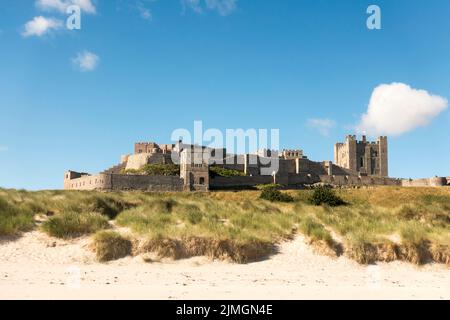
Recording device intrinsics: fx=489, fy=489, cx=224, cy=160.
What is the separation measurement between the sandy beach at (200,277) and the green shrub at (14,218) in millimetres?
359

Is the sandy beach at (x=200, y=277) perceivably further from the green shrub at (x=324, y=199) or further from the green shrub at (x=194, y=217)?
the green shrub at (x=324, y=199)

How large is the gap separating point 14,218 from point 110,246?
3.58 meters

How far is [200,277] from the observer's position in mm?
12164

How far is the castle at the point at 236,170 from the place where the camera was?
50.3 metres

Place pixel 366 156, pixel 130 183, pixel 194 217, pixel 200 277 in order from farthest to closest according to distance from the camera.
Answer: pixel 366 156 → pixel 130 183 → pixel 194 217 → pixel 200 277

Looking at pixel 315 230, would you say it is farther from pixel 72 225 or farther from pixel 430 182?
pixel 430 182

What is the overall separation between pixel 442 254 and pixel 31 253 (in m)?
12.2

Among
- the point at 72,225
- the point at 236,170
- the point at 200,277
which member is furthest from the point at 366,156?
the point at 200,277

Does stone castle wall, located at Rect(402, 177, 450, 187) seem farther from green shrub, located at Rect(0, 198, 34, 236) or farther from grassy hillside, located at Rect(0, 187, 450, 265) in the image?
green shrub, located at Rect(0, 198, 34, 236)

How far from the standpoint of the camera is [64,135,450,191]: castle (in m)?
50.3

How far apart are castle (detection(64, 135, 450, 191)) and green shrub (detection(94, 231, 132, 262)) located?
34.4 metres

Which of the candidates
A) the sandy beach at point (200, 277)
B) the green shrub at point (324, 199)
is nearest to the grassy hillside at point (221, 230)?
the sandy beach at point (200, 277)

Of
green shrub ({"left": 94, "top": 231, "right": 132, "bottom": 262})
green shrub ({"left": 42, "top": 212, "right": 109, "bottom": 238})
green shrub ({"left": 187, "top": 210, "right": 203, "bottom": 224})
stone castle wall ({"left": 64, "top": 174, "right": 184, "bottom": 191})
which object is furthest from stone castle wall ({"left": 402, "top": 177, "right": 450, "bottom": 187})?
green shrub ({"left": 94, "top": 231, "right": 132, "bottom": 262})
